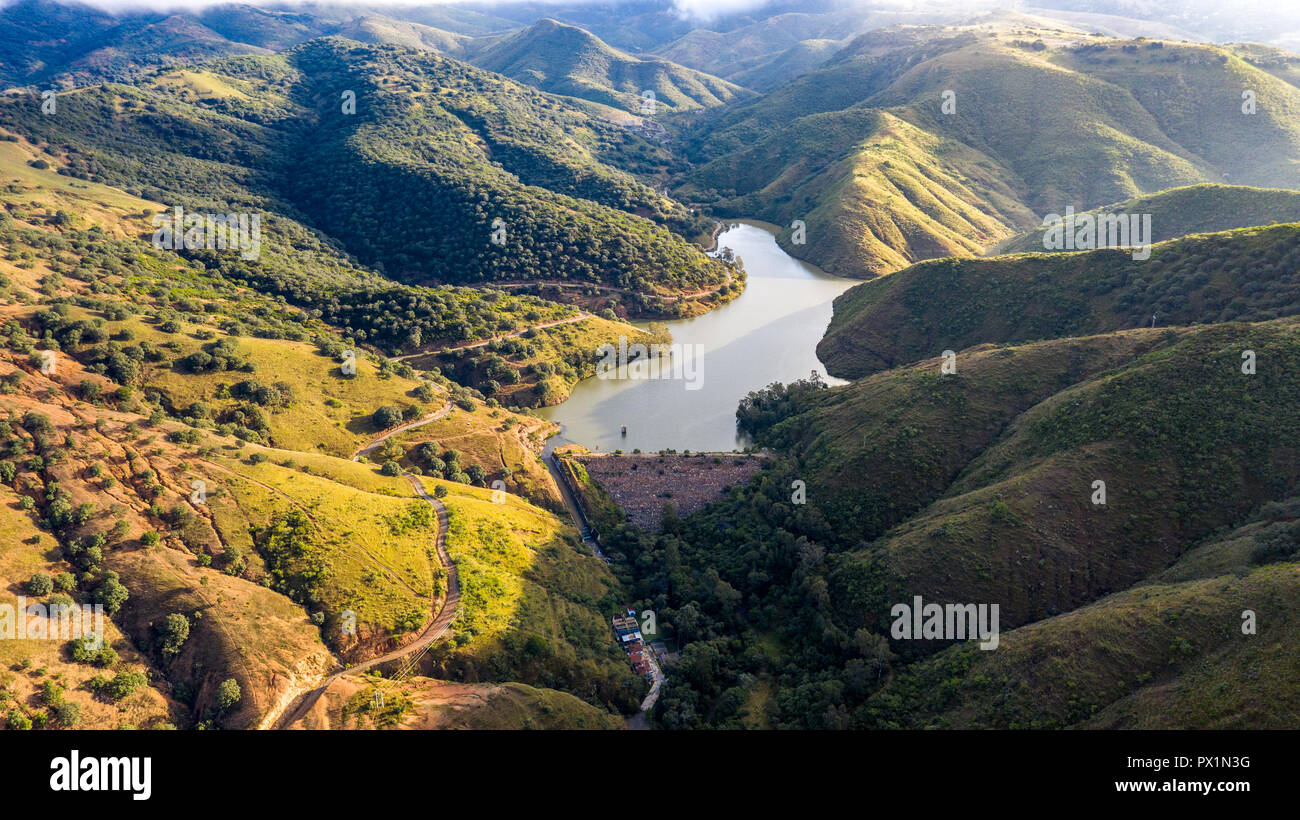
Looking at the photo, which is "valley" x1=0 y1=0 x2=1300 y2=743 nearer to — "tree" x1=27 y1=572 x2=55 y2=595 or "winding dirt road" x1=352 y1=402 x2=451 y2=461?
"tree" x1=27 y1=572 x2=55 y2=595

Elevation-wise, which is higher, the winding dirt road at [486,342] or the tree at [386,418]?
the winding dirt road at [486,342]

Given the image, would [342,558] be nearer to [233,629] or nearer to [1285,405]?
[233,629]

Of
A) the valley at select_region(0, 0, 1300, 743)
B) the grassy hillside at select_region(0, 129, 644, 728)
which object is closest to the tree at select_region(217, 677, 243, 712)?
the grassy hillside at select_region(0, 129, 644, 728)

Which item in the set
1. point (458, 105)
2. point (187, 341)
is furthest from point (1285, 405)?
point (458, 105)

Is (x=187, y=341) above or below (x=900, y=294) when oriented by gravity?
below

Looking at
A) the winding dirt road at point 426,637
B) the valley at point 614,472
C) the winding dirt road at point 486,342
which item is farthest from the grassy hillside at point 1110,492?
the winding dirt road at point 486,342

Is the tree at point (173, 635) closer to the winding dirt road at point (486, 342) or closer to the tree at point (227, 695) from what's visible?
the tree at point (227, 695)
